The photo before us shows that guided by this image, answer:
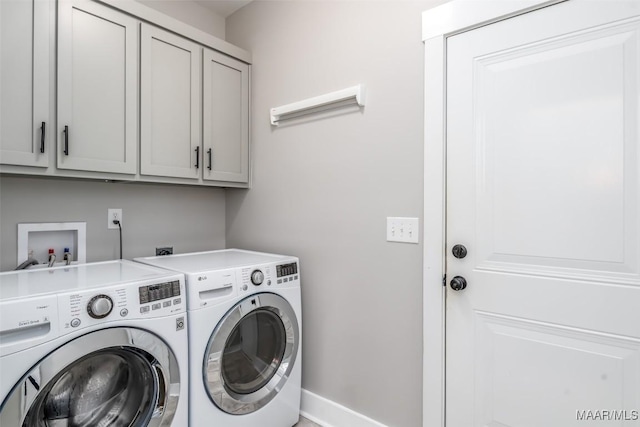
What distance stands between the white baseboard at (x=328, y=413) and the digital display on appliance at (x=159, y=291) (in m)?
1.09

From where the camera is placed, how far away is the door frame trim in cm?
153

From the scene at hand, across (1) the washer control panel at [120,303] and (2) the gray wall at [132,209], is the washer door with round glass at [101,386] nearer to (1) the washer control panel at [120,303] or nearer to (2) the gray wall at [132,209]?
(1) the washer control panel at [120,303]

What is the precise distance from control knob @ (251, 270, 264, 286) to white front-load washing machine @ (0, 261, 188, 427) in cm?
33

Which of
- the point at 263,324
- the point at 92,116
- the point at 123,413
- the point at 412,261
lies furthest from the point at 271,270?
the point at 92,116

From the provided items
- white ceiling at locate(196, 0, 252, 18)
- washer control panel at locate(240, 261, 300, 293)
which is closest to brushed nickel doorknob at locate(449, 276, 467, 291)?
washer control panel at locate(240, 261, 300, 293)

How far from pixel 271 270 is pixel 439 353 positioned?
87cm

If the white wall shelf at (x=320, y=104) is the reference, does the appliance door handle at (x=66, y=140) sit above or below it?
below

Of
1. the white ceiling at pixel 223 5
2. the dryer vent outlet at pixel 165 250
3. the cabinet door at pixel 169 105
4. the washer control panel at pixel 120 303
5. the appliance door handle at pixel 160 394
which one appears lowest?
the appliance door handle at pixel 160 394

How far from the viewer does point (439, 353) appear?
155cm

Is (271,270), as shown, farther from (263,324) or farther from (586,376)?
(586,376)

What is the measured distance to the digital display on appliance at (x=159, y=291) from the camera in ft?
4.33

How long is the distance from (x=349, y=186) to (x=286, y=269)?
551mm

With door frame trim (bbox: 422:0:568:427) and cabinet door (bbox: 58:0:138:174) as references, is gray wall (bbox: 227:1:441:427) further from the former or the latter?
cabinet door (bbox: 58:0:138:174)

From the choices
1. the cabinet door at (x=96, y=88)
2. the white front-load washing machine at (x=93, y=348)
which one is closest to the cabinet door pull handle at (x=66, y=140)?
the cabinet door at (x=96, y=88)
